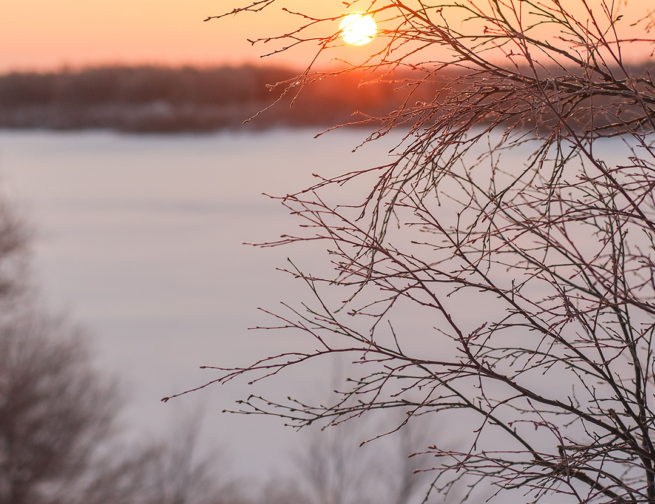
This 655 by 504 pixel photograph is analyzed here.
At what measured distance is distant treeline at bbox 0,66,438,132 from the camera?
33.5 m

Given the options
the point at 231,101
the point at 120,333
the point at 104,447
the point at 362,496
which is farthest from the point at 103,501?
the point at 120,333

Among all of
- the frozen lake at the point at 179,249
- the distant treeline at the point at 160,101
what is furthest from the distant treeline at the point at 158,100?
the frozen lake at the point at 179,249

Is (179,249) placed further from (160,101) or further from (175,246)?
(160,101)

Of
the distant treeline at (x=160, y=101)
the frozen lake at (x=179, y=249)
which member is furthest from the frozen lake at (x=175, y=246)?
the distant treeline at (x=160, y=101)

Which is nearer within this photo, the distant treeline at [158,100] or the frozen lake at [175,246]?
the distant treeline at [158,100]

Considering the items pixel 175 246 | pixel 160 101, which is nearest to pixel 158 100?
pixel 160 101

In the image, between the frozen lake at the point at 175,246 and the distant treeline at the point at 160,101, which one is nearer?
the distant treeline at the point at 160,101

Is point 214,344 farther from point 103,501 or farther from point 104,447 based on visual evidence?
point 103,501

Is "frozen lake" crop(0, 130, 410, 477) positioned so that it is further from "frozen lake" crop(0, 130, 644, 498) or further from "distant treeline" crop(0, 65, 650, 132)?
"distant treeline" crop(0, 65, 650, 132)

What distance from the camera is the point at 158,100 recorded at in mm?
38375

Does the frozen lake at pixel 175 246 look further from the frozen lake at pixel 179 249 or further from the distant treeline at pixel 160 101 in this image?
the distant treeline at pixel 160 101

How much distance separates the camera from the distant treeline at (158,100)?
33.5 meters

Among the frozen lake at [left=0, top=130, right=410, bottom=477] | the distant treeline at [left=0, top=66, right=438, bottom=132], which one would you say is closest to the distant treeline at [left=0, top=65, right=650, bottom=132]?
the distant treeline at [left=0, top=66, right=438, bottom=132]

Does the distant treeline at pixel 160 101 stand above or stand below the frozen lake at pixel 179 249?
above
